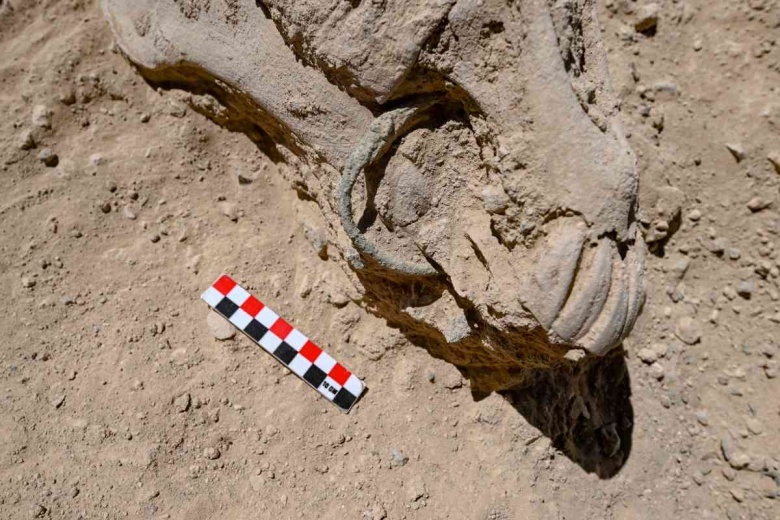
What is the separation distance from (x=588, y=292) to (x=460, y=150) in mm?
487

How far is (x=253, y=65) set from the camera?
1654 mm

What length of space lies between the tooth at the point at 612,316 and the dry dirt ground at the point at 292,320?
0.59 metres

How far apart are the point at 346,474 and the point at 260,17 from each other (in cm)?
138

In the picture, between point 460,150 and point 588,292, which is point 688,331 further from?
point 460,150

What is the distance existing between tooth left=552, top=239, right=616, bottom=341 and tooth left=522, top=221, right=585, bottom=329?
2cm

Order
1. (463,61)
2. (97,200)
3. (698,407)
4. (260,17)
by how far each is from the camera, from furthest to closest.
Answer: (698,407) < (97,200) < (260,17) < (463,61)

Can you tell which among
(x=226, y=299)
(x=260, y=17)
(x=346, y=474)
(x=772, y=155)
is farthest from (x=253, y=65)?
(x=772, y=155)

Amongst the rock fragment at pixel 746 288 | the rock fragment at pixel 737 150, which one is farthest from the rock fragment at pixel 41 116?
the rock fragment at pixel 746 288

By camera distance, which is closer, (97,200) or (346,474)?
(346,474)

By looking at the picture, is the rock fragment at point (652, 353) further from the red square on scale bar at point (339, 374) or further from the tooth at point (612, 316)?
the red square on scale bar at point (339, 374)

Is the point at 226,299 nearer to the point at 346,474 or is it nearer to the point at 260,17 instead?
the point at 346,474

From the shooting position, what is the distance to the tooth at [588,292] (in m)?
1.26

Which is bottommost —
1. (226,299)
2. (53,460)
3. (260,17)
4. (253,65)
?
(53,460)

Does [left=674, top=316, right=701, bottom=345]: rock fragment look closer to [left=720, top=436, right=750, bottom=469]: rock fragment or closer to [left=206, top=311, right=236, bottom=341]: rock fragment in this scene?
[left=720, top=436, right=750, bottom=469]: rock fragment
